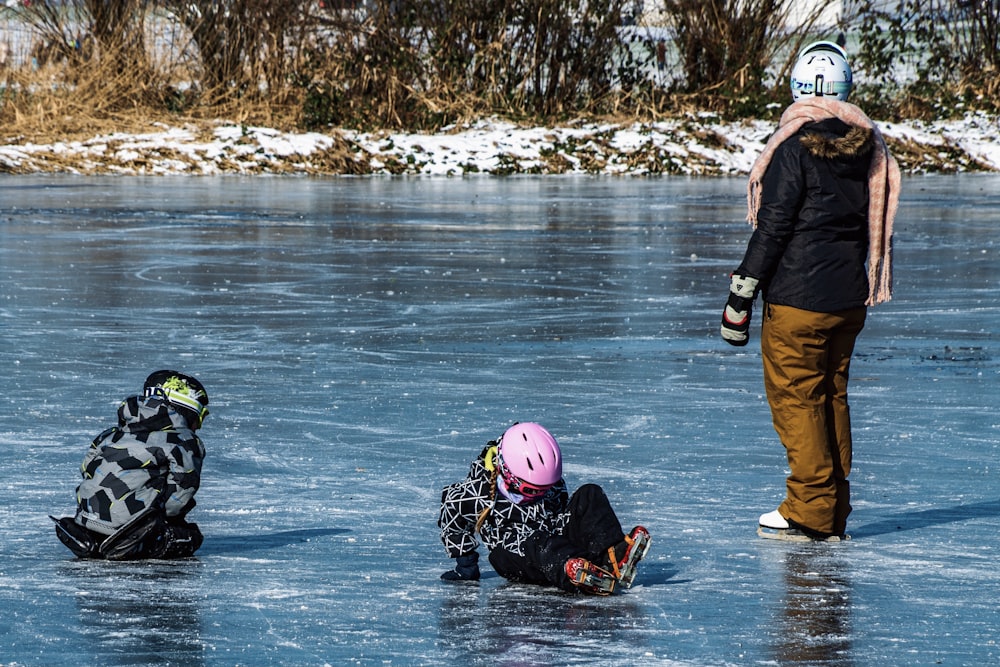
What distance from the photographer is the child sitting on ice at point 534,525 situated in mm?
4359

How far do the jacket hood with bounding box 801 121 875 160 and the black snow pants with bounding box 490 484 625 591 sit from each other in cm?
121

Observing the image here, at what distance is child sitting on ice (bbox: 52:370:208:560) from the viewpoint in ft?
15.3

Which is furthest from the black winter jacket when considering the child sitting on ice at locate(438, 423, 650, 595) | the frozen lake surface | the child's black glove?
the child's black glove

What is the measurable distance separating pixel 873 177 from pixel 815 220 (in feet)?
0.73

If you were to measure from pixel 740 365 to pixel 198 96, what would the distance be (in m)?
23.9

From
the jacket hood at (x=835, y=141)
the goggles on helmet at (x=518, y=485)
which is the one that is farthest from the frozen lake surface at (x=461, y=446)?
the jacket hood at (x=835, y=141)

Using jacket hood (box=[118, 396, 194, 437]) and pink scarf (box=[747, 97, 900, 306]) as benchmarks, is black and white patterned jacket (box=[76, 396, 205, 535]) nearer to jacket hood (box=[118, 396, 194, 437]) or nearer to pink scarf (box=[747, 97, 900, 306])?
jacket hood (box=[118, 396, 194, 437])

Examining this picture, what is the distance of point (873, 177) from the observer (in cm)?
494

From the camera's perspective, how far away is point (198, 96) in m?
31.0

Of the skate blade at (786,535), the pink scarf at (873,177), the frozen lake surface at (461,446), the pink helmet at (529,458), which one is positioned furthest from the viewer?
the skate blade at (786,535)

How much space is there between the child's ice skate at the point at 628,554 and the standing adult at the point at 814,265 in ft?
2.66

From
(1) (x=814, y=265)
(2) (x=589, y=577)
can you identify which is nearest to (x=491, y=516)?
(2) (x=589, y=577)

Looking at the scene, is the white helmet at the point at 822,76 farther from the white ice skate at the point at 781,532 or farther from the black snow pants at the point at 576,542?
the black snow pants at the point at 576,542

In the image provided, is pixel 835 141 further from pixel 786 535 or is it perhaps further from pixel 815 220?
pixel 786 535
